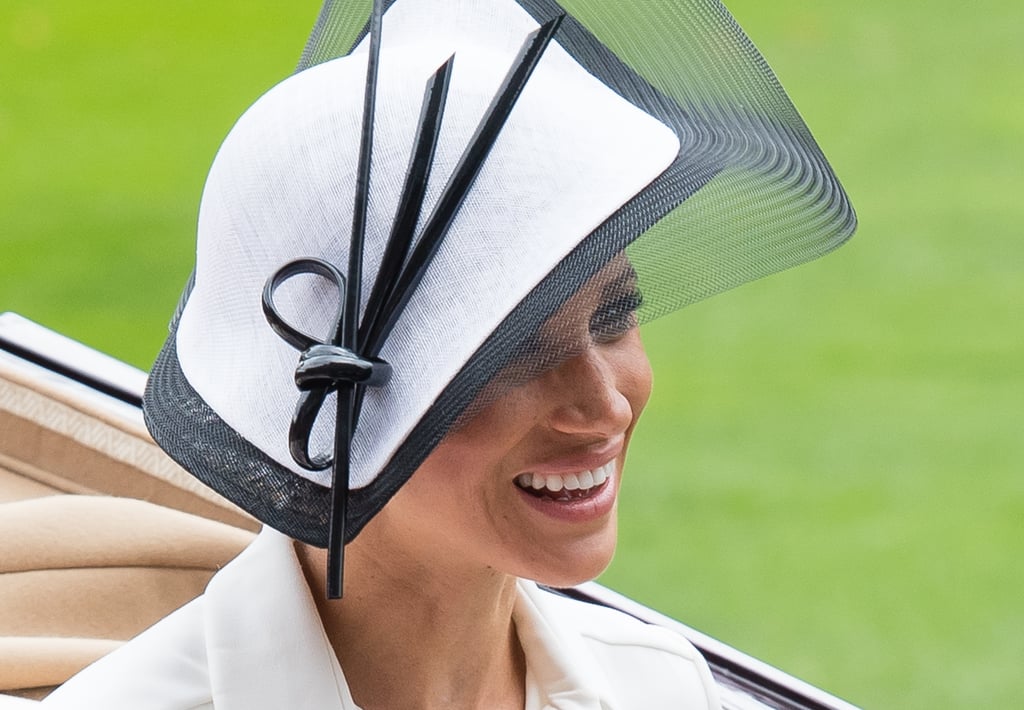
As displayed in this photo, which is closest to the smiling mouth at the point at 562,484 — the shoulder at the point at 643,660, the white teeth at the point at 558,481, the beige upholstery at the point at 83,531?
the white teeth at the point at 558,481

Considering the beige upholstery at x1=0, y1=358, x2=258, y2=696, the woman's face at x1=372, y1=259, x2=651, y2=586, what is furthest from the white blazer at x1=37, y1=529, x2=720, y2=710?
the beige upholstery at x1=0, y1=358, x2=258, y2=696

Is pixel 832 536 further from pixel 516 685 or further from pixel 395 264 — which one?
pixel 395 264

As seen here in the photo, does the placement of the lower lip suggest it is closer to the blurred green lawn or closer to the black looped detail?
the black looped detail

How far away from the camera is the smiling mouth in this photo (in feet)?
3.33

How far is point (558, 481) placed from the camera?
3.34ft

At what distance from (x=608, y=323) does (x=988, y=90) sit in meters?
5.46

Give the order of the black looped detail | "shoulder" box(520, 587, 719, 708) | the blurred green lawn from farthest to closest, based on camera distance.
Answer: the blurred green lawn → "shoulder" box(520, 587, 719, 708) → the black looped detail

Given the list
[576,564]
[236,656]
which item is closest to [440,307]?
[576,564]

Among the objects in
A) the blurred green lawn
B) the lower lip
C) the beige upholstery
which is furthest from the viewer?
the blurred green lawn

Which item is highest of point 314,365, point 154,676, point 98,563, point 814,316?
point 814,316

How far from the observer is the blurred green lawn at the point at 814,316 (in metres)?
3.87

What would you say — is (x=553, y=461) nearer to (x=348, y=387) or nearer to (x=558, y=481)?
(x=558, y=481)

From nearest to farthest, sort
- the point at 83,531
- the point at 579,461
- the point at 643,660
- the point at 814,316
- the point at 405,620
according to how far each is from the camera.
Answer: the point at 579,461 → the point at 405,620 → the point at 643,660 → the point at 83,531 → the point at 814,316

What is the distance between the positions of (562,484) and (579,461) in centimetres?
2
